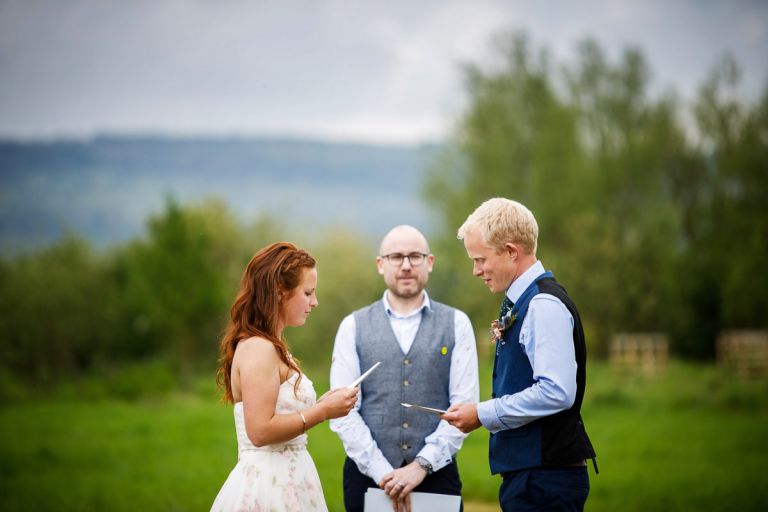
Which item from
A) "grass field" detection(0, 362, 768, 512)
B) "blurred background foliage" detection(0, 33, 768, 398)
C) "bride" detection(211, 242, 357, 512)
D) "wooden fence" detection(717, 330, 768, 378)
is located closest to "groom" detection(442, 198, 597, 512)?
"bride" detection(211, 242, 357, 512)

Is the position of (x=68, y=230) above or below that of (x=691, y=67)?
below

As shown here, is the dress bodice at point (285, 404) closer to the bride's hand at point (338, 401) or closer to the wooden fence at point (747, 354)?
the bride's hand at point (338, 401)

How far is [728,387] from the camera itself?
19812 mm

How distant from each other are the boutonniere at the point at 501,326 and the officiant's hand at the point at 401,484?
43.0 inches

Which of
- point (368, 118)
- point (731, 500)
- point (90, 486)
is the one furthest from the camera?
point (368, 118)

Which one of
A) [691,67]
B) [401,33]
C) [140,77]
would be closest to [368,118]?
[401,33]

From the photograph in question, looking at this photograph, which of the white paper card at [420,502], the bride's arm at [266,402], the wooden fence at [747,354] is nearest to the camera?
the bride's arm at [266,402]

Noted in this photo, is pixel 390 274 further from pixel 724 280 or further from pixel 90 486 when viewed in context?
pixel 724 280

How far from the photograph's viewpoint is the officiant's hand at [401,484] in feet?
13.2

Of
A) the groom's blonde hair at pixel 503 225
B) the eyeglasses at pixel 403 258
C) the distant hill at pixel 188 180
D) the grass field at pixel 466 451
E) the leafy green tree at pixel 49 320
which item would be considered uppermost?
the distant hill at pixel 188 180

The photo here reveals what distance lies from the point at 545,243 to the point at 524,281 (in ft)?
83.3

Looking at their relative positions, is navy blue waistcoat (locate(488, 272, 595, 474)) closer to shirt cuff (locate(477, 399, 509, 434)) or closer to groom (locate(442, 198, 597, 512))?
groom (locate(442, 198, 597, 512))

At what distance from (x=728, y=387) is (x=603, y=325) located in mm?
5014

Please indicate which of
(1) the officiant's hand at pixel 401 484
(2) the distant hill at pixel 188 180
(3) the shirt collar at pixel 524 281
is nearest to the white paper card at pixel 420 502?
(1) the officiant's hand at pixel 401 484
